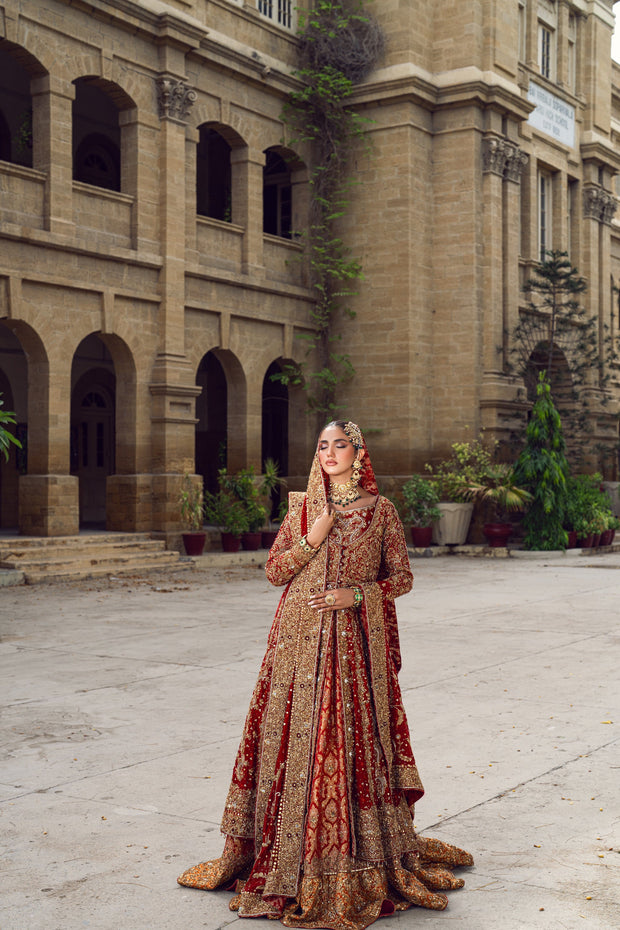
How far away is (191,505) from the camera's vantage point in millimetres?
18016

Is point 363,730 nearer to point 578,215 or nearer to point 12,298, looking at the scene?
point 12,298

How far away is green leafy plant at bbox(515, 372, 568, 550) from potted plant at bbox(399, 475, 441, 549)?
1.63 m

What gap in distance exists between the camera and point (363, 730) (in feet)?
13.8

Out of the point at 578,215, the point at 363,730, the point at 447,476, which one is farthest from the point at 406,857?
the point at 578,215

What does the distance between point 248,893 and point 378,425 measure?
1780cm

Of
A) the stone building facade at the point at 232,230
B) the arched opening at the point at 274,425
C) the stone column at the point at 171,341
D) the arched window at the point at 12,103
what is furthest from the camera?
the arched opening at the point at 274,425

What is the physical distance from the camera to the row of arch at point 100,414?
16.5 meters

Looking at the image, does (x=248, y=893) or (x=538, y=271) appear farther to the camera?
(x=538, y=271)

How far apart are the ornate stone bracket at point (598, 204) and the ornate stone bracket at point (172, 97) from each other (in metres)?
11.8

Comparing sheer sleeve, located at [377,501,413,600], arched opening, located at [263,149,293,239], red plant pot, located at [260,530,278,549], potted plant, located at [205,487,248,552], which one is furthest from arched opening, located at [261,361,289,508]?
sheer sleeve, located at [377,501,413,600]

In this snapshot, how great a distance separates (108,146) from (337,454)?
708 inches

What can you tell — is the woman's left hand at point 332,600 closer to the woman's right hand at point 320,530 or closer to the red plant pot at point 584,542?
the woman's right hand at point 320,530

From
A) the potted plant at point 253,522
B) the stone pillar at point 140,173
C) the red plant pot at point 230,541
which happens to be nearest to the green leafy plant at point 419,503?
the potted plant at point 253,522

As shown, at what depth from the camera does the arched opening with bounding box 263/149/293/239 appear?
2280 centimetres
